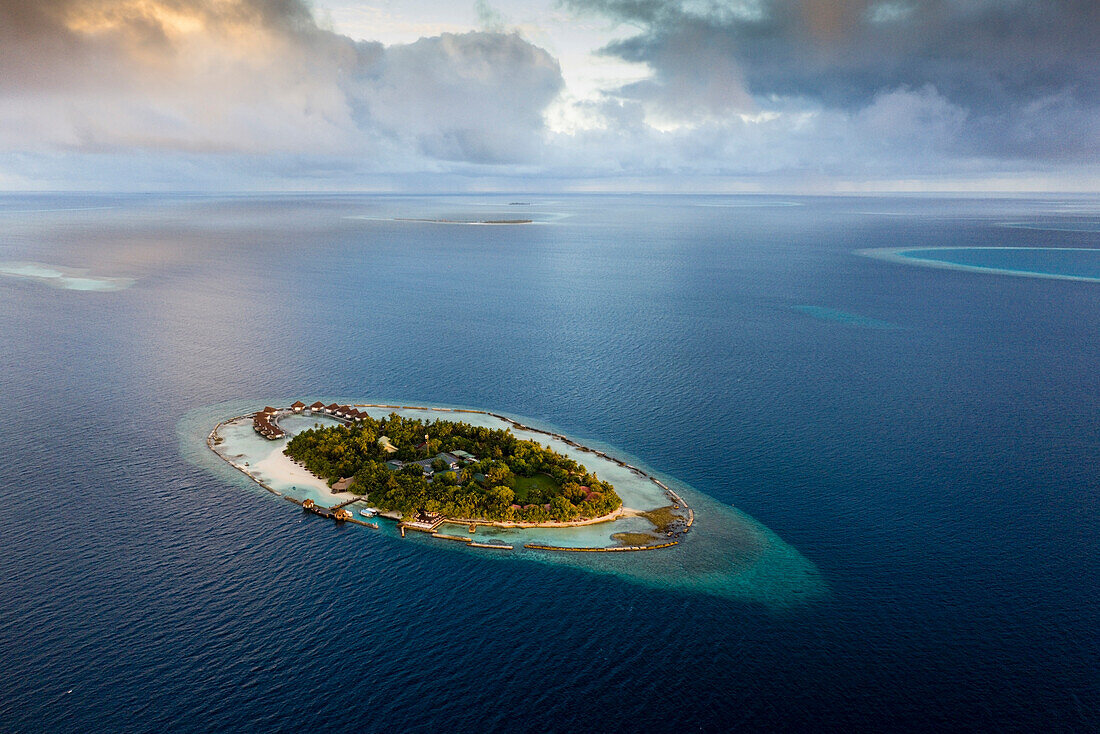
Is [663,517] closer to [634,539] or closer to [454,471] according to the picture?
[634,539]

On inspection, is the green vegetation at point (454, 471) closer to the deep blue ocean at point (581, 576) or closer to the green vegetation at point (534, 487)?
the green vegetation at point (534, 487)

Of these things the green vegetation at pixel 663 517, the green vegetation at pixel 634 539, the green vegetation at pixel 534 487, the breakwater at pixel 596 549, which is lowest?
the breakwater at pixel 596 549

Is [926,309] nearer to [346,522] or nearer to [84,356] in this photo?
[346,522]

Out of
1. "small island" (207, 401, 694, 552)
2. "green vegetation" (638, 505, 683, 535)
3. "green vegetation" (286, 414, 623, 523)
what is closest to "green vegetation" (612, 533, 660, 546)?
"small island" (207, 401, 694, 552)

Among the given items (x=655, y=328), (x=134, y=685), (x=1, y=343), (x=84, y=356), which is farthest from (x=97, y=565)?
(x=655, y=328)

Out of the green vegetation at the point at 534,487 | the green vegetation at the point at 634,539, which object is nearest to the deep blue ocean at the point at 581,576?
the green vegetation at the point at 634,539

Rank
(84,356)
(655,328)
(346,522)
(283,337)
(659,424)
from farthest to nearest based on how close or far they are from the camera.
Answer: (655,328) → (283,337) → (84,356) → (659,424) → (346,522)

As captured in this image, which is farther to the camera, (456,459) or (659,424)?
(659,424)

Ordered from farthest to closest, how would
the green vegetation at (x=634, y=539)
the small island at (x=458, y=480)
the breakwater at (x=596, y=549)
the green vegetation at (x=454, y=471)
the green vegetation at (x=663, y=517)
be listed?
the green vegetation at (x=454, y=471)
the green vegetation at (x=663, y=517)
the small island at (x=458, y=480)
the green vegetation at (x=634, y=539)
the breakwater at (x=596, y=549)

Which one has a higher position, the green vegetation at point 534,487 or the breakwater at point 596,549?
the green vegetation at point 534,487
